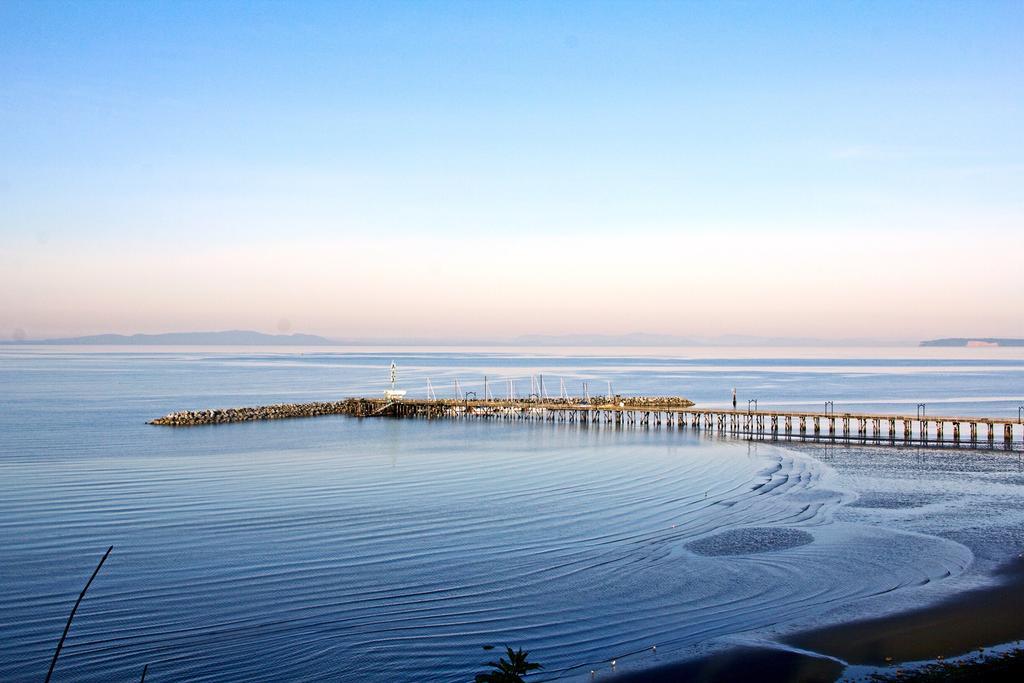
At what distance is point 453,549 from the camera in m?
26.7

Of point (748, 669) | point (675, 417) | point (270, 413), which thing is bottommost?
point (675, 417)

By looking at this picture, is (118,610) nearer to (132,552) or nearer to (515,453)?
(132,552)

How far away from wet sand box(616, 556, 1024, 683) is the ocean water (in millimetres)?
779

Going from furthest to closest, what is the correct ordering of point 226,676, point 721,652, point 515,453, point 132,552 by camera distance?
1. point 515,453
2. point 132,552
3. point 721,652
4. point 226,676

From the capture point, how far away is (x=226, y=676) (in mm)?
16688

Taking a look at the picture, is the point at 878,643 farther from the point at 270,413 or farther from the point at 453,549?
the point at 270,413

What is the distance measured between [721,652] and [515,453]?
34058mm

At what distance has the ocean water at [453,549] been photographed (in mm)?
18516

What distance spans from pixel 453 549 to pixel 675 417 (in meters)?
53.0

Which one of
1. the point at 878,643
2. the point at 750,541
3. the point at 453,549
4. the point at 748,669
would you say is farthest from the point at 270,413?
the point at 878,643

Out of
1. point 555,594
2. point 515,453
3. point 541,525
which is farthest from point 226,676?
point 515,453

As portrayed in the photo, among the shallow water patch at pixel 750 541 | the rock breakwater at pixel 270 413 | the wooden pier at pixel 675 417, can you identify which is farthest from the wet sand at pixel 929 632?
the rock breakwater at pixel 270 413

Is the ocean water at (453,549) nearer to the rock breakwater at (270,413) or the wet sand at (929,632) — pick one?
the wet sand at (929,632)

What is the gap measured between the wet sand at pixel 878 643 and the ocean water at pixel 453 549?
78 cm
